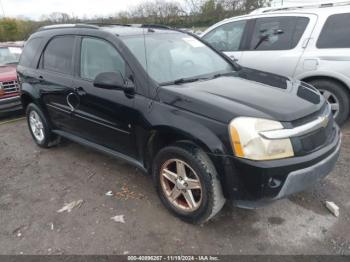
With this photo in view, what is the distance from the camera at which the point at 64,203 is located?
3.36 meters

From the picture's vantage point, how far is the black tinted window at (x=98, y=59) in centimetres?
327

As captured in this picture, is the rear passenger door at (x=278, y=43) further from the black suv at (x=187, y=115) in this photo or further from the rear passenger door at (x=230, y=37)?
the black suv at (x=187, y=115)

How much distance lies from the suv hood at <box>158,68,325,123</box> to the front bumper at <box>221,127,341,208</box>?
0.35 meters

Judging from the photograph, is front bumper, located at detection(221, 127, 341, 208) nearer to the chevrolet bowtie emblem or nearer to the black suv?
the black suv

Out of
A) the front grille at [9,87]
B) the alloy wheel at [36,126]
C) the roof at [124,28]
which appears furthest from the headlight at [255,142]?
the front grille at [9,87]

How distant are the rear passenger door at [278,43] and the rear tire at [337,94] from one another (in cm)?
48

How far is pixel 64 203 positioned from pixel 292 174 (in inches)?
92.0

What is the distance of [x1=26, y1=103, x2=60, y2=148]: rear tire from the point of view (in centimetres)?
457

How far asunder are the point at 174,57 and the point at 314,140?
1.68m

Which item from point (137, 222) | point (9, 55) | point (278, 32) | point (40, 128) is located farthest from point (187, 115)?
point (9, 55)

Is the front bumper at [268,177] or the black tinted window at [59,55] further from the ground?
the black tinted window at [59,55]

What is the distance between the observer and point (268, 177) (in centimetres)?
234

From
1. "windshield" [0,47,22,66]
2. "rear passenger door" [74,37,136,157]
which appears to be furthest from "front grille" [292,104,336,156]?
"windshield" [0,47,22,66]

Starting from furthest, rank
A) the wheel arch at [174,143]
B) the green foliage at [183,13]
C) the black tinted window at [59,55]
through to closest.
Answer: the green foliage at [183,13] < the black tinted window at [59,55] < the wheel arch at [174,143]
